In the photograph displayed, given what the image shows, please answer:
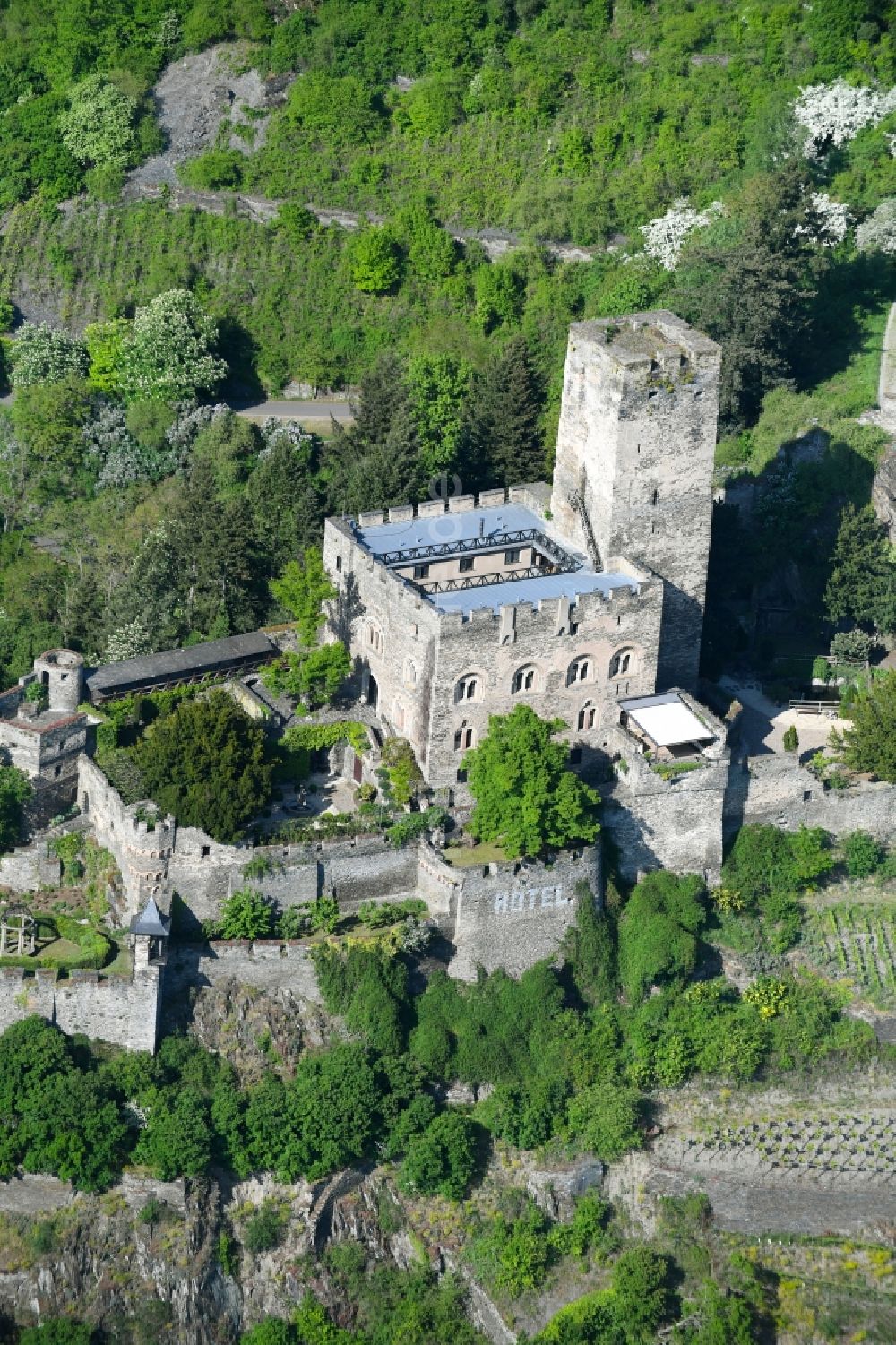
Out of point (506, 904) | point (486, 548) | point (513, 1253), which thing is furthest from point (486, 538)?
point (513, 1253)

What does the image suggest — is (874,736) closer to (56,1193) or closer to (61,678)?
(61,678)

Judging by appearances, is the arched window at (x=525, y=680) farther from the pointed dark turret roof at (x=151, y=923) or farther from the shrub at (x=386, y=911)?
the pointed dark turret roof at (x=151, y=923)

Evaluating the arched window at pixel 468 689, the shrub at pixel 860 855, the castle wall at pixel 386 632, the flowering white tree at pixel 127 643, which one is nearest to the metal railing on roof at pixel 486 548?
the castle wall at pixel 386 632

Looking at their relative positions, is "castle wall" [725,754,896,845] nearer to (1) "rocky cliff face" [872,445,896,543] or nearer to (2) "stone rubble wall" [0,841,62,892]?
(1) "rocky cliff face" [872,445,896,543]

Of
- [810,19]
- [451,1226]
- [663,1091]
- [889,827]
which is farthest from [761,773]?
[810,19]

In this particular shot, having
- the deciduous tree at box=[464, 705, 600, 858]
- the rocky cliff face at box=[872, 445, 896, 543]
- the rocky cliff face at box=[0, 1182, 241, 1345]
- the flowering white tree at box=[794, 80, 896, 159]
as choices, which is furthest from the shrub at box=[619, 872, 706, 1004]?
the flowering white tree at box=[794, 80, 896, 159]

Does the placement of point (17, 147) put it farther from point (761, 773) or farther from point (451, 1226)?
point (451, 1226)
